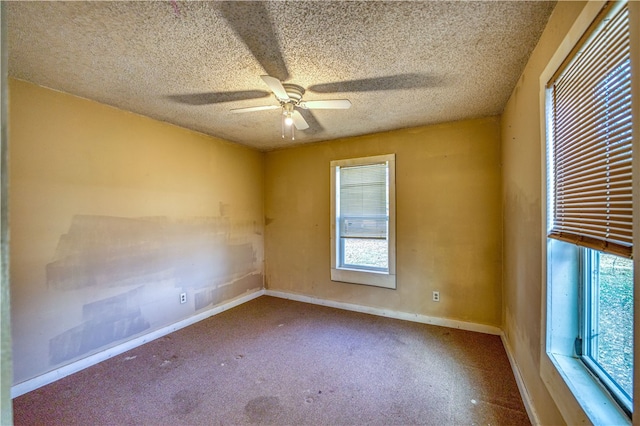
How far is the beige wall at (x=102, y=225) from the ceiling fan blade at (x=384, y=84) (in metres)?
2.03

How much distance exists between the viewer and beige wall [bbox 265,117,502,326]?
10.1 feet

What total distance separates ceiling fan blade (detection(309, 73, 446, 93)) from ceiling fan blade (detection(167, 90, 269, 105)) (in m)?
0.52

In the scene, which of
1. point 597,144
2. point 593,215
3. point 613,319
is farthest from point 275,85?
point 613,319

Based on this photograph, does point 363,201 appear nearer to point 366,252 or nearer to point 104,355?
point 366,252

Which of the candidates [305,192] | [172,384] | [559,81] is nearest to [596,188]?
[559,81]

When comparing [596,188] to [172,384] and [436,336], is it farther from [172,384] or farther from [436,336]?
[172,384]

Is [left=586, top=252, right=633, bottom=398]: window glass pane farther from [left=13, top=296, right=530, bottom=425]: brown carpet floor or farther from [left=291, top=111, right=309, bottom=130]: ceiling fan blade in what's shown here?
[left=291, top=111, right=309, bottom=130]: ceiling fan blade

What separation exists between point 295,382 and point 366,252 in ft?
6.60

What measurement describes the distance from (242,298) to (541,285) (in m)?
3.70

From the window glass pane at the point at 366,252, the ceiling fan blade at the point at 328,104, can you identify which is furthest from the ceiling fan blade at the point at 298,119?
the window glass pane at the point at 366,252

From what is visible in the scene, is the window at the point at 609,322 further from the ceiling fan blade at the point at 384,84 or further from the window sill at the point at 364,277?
the window sill at the point at 364,277

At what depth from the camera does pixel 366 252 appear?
3.85 meters

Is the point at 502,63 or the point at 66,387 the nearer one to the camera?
the point at 502,63

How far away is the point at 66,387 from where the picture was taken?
2193 millimetres
